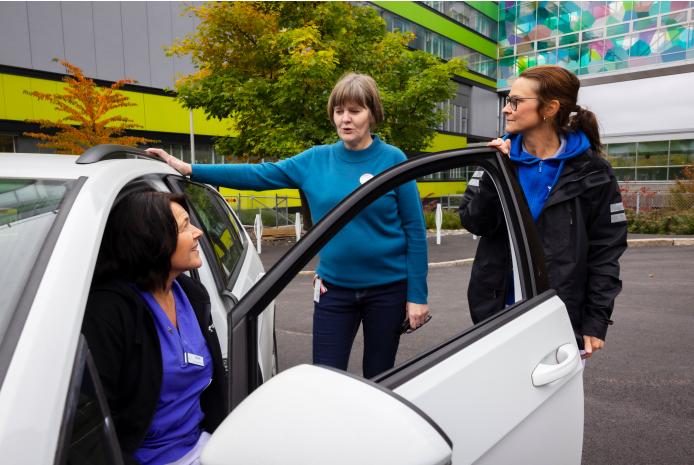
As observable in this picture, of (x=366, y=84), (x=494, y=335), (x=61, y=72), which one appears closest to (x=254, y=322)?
(x=494, y=335)

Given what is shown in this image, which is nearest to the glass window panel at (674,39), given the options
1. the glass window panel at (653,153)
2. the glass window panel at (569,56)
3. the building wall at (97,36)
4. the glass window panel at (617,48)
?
the glass window panel at (617,48)

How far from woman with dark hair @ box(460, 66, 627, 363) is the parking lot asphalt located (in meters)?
1.41

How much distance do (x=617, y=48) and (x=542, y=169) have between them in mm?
28871

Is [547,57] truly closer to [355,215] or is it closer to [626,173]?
[626,173]

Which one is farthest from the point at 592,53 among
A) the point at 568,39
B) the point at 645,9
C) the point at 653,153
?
the point at 653,153

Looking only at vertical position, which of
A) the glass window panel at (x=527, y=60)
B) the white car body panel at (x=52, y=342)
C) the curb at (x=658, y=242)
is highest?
the glass window panel at (x=527, y=60)

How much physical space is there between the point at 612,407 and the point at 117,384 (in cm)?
340

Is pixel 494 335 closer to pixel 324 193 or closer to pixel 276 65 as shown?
pixel 324 193

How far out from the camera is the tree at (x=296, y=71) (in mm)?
10742

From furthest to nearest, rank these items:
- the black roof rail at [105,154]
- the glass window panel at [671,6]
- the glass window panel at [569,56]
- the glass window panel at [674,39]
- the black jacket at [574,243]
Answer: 1. the glass window panel at [569,56]
2. the glass window panel at [674,39]
3. the glass window panel at [671,6]
4. the black jacket at [574,243]
5. the black roof rail at [105,154]

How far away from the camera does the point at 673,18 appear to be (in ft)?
76.7

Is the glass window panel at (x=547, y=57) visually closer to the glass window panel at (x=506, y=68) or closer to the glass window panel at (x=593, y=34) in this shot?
the glass window panel at (x=593, y=34)

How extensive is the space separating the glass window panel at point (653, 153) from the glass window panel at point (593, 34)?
7.67 m

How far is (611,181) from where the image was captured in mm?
1926
